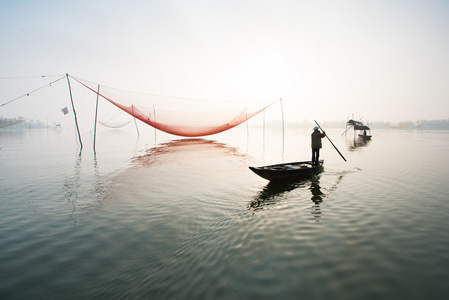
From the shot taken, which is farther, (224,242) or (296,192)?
(296,192)

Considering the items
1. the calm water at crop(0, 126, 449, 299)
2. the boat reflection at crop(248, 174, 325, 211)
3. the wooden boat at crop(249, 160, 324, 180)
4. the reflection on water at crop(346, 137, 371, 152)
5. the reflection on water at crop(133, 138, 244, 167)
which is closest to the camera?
the calm water at crop(0, 126, 449, 299)

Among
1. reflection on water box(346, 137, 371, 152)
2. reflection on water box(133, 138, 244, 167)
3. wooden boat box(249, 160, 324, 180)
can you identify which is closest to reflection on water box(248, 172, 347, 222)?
wooden boat box(249, 160, 324, 180)

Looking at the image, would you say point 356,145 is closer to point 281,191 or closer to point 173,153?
point 173,153

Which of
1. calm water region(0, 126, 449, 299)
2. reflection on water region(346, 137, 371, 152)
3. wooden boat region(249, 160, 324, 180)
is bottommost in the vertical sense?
calm water region(0, 126, 449, 299)

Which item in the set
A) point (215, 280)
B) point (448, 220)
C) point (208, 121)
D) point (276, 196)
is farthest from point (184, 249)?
point (208, 121)

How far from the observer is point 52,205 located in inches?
293

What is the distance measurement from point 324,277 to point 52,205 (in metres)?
8.64

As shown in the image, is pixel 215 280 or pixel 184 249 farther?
pixel 184 249

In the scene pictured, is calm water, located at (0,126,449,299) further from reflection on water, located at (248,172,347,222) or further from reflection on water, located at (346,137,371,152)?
reflection on water, located at (346,137,371,152)

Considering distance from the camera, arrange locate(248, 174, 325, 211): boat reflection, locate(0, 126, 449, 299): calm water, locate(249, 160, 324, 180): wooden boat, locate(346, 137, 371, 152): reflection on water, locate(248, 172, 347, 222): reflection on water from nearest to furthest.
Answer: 1. locate(0, 126, 449, 299): calm water
2. locate(248, 172, 347, 222): reflection on water
3. locate(248, 174, 325, 211): boat reflection
4. locate(249, 160, 324, 180): wooden boat
5. locate(346, 137, 371, 152): reflection on water

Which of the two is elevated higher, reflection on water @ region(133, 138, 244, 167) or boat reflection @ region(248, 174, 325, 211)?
reflection on water @ region(133, 138, 244, 167)

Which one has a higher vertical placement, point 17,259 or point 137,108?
point 137,108

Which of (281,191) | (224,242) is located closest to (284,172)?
(281,191)

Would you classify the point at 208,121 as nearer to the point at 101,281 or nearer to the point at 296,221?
the point at 296,221
